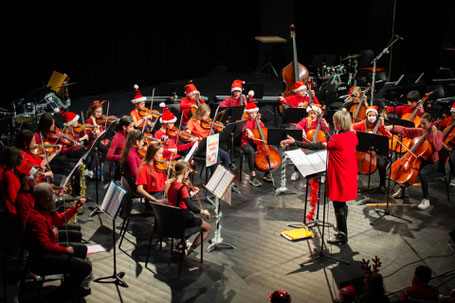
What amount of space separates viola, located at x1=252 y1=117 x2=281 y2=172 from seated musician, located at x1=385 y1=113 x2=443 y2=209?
6.35 feet

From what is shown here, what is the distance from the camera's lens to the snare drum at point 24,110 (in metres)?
9.30

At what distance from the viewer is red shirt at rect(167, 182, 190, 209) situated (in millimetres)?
5648

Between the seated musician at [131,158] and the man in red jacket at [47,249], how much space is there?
1.70 m

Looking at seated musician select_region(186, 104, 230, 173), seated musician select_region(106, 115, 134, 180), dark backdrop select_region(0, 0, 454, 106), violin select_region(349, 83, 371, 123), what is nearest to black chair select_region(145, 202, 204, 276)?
seated musician select_region(106, 115, 134, 180)

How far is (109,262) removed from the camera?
5941 mm

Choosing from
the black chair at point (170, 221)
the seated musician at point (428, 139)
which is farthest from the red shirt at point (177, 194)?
the seated musician at point (428, 139)

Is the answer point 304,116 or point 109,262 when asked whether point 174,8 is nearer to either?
point 304,116

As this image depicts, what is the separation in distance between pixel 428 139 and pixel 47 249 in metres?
5.69

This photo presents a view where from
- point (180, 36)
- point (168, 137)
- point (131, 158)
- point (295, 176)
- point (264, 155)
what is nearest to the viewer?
point (131, 158)

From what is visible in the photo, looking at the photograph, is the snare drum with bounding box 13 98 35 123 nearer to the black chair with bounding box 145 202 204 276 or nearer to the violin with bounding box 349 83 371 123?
the black chair with bounding box 145 202 204 276

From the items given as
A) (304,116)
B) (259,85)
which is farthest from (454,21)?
(304,116)

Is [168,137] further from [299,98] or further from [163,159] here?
[299,98]

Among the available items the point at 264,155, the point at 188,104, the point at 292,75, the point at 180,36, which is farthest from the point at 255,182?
the point at 180,36

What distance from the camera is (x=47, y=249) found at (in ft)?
15.5
